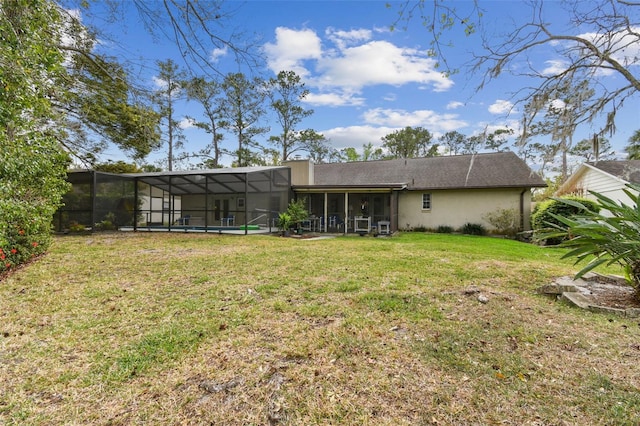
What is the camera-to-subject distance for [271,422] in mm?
1912

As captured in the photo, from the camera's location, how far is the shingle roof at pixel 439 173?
601 inches

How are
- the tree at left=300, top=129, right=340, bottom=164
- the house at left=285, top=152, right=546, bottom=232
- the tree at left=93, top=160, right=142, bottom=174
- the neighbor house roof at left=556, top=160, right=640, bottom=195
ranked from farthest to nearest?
the tree at left=300, top=129, right=340, bottom=164 < the tree at left=93, top=160, right=142, bottom=174 < the house at left=285, top=152, right=546, bottom=232 < the neighbor house roof at left=556, top=160, right=640, bottom=195

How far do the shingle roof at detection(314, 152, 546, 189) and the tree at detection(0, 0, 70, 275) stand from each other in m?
11.7

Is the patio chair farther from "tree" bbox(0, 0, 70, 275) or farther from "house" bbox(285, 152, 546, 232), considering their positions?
"tree" bbox(0, 0, 70, 275)

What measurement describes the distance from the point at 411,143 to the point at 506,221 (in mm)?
21402

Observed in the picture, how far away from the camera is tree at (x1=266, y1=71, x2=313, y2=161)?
952 inches

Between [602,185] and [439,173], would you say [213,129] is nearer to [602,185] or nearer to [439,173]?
[439,173]

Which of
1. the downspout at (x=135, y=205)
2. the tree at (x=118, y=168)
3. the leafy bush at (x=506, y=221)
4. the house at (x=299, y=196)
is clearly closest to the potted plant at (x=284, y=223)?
the house at (x=299, y=196)

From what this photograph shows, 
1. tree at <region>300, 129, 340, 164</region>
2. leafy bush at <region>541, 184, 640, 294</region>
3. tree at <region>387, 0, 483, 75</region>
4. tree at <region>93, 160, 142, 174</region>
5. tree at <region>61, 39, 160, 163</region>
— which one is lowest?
leafy bush at <region>541, 184, 640, 294</region>

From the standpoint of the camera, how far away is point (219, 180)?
43.5 ft

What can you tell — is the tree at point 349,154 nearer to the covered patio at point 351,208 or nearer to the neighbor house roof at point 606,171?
the covered patio at point 351,208

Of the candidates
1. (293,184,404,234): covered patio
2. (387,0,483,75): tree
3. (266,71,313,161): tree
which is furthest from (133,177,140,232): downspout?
(387,0,483,75): tree

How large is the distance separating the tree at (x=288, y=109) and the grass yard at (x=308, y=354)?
2159cm

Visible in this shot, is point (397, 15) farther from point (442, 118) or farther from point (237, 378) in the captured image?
point (442, 118)
